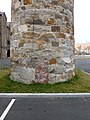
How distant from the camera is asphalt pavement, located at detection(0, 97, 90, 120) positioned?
6.22 meters

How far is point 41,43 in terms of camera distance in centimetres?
1067

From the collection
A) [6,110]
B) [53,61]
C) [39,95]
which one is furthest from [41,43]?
[6,110]

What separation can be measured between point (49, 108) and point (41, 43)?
419cm

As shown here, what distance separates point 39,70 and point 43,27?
1.99 m

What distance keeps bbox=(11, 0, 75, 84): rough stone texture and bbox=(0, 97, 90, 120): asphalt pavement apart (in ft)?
7.17

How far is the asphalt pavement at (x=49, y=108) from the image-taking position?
6.22m

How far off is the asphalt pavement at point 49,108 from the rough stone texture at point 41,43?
2.18 metres

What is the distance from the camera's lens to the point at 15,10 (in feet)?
37.9

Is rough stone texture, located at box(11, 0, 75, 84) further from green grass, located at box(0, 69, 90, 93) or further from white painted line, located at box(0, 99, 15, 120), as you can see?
white painted line, located at box(0, 99, 15, 120)

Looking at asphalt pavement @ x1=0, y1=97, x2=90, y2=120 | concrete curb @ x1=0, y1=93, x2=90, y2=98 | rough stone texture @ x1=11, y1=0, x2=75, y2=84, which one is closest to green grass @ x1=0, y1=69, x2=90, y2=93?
rough stone texture @ x1=11, y1=0, x2=75, y2=84

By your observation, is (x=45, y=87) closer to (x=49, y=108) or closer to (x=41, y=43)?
(x=41, y=43)

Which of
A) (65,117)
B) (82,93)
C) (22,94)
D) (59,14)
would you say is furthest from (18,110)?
(59,14)

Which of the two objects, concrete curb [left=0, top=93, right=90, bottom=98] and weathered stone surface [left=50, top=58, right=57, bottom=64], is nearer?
concrete curb [left=0, top=93, right=90, bottom=98]

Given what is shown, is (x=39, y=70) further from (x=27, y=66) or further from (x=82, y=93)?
(x=82, y=93)
